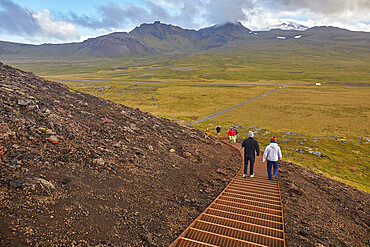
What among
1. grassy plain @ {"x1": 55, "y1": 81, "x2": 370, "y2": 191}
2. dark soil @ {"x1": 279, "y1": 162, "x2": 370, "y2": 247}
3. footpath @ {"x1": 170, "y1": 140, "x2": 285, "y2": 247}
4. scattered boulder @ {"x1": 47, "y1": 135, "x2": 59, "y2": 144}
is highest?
scattered boulder @ {"x1": 47, "y1": 135, "x2": 59, "y2": 144}

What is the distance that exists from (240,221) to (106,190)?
5.22 m

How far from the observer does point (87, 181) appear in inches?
305

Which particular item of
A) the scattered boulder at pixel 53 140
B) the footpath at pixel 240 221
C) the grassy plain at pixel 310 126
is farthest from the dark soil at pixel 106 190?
the grassy plain at pixel 310 126

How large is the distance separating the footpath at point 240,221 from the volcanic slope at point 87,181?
74 cm

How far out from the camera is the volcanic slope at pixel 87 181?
5516 mm

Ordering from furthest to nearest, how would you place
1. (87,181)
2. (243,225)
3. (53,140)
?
(53,140) → (87,181) → (243,225)

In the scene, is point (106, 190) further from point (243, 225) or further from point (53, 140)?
point (243, 225)

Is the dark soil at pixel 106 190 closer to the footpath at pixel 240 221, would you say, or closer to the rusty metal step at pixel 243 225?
the footpath at pixel 240 221

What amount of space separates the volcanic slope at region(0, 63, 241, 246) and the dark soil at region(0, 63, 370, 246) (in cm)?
3

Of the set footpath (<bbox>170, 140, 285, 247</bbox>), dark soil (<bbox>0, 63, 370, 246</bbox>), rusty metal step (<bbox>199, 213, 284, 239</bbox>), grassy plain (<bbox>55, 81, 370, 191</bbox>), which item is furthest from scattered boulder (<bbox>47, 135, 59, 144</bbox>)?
grassy plain (<bbox>55, 81, 370, 191</bbox>)

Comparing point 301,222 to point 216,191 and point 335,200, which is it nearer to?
point 216,191

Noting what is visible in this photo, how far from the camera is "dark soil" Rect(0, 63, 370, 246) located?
5633mm

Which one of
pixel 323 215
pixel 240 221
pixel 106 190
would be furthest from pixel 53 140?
pixel 323 215

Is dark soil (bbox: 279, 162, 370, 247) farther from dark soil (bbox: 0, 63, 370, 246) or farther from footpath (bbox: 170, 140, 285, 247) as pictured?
footpath (bbox: 170, 140, 285, 247)
